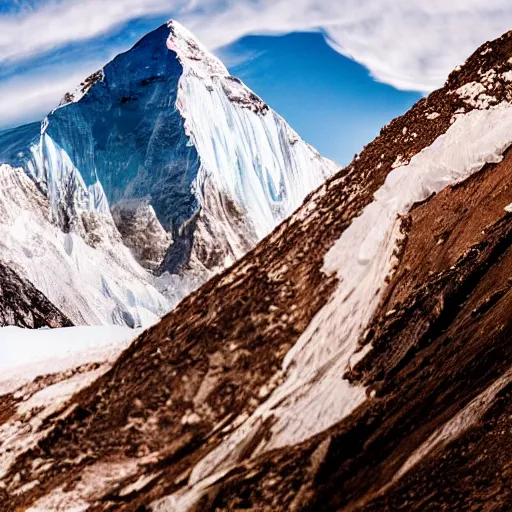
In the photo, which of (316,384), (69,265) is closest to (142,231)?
(69,265)

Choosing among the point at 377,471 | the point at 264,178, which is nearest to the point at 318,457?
the point at 377,471

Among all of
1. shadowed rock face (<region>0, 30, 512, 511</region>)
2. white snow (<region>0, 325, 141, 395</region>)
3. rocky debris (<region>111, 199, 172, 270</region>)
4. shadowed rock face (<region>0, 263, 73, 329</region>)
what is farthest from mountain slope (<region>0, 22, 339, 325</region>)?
shadowed rock face (<region>0, 30, 512, 511</region>)

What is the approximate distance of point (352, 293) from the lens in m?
5.50

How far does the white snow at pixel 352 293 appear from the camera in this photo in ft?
16.7

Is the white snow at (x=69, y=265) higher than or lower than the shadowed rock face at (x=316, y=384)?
higher

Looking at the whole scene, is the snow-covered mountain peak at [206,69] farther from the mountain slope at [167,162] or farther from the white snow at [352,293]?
the white snow at [352,293]

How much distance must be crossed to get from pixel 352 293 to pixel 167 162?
6806 centimetres

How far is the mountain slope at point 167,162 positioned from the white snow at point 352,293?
58.0 metres

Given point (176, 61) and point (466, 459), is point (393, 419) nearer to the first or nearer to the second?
point (466, 459)

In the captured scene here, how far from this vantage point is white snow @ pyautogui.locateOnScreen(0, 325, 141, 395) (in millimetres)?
6348

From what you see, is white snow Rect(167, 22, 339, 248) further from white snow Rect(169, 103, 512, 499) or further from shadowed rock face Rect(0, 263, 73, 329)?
white snow Rect(169, 103, 512, 499)

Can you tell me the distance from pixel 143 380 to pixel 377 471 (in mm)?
2025

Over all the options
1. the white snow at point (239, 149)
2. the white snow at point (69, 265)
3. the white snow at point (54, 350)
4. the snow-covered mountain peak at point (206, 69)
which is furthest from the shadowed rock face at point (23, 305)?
the white snow at point (54, 350)

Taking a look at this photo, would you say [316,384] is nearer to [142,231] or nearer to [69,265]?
[69,265]
